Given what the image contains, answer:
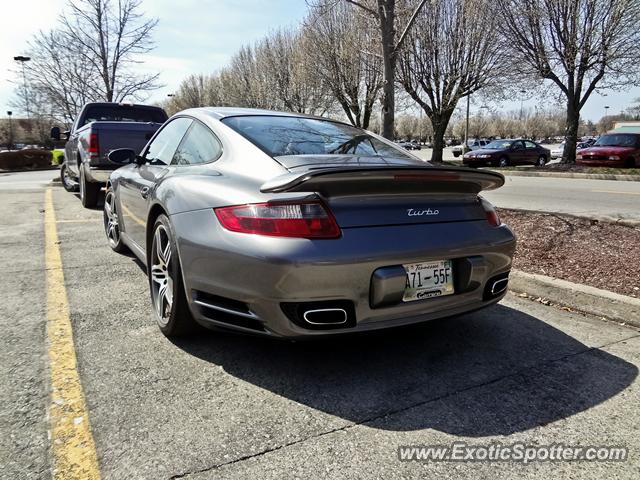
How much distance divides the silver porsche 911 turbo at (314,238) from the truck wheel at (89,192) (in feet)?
18.9

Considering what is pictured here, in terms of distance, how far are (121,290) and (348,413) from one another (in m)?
2.42

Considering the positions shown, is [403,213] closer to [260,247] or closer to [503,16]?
[260,247]

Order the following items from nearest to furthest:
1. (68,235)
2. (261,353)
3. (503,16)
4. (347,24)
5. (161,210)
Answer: (261,353)
(161,210)
(68,235)
(503,16)
(347,24)

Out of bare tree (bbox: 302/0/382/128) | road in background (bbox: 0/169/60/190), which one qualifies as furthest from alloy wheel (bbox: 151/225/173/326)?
bare tree (bbox: 302/0/382/128)

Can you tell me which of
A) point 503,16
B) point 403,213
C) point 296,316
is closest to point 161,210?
point 296,316

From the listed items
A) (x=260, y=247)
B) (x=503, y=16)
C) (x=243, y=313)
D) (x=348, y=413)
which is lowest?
(x=348, y=413)

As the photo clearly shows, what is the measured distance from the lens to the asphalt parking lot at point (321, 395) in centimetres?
189

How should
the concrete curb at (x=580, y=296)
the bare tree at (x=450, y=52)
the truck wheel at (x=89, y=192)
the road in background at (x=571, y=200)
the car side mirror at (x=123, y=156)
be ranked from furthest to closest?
1. the bare tree at (x=450, y=52)
2. the truck wheel at (x=89, y=192)
3. the road in background at (x=571, y=200)
4. the car side mirror at (x=123, y=156)
5. the concrete curb at (x=580, y=296)

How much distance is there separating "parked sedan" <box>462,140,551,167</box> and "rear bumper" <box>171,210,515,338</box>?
2266cm

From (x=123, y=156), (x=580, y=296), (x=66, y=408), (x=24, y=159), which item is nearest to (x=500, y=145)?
(x=580, y=296)

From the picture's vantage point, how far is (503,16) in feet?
64.8

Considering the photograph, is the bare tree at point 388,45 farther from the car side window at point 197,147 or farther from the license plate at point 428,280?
the license plate at point 428,280

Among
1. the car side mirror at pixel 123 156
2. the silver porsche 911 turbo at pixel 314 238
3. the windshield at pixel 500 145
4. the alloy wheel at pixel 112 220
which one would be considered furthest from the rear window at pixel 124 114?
the windshield at pixel 500 145

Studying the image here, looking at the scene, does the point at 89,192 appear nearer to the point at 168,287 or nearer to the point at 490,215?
the point at 168,287
